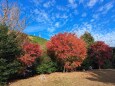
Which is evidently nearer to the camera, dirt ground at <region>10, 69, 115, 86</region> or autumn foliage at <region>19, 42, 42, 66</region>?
dirt ground at <region>10, 69, 115, 86</region>

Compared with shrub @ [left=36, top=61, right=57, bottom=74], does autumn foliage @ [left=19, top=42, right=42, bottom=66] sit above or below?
above

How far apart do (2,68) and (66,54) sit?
6.97 meters

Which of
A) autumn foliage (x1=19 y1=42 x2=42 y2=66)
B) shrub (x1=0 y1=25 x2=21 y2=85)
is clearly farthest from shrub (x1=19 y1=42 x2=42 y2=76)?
shrub (x1=0 y1=25 x2=21 y2=85)

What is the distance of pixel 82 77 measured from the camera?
23281 mm

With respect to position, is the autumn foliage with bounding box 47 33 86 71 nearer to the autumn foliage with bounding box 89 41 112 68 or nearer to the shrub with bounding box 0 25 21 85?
the shrub with bounding box 0 25 21 85

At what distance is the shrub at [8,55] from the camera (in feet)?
76.5

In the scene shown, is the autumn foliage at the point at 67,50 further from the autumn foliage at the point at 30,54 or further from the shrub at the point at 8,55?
the shrub at the point at 8,55

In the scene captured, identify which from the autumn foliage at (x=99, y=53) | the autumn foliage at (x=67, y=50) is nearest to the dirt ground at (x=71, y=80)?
the autumn foliage at (x=67, y=50)

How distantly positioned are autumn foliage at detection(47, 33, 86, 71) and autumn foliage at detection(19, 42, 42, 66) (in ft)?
5.48

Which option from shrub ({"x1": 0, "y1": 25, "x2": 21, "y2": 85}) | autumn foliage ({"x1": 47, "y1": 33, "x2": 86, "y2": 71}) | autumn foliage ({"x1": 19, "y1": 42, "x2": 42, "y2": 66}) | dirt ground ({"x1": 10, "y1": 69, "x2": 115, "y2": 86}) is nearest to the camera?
dirt ground ({"x1": 10, "y1": 69, "x2": 115, "y2": 86})

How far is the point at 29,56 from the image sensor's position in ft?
85.2

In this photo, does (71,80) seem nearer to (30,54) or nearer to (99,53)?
(30,54)

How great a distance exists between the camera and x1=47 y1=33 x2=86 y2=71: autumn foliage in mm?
25891

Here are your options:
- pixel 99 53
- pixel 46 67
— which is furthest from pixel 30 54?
pixel 99 53
